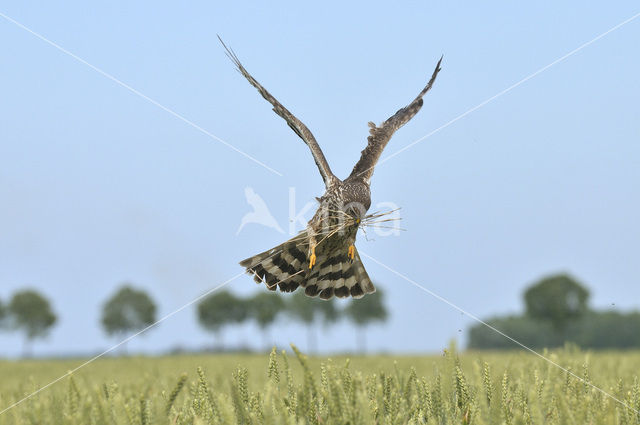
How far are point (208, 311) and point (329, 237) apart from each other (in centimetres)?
6526

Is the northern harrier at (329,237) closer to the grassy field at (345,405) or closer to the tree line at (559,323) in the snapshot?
the grassy field at (345,405)

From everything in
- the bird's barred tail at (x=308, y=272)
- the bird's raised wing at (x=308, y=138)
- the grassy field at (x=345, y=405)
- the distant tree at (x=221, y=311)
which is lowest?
the grassy field at (x=345, y=405)

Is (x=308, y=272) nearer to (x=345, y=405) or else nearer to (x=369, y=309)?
(x=345, y=405)

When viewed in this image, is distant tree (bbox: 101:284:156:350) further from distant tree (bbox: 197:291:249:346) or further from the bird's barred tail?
the bird's barred tail

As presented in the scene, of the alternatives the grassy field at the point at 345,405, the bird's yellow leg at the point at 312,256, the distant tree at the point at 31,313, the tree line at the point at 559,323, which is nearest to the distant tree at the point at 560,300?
the tree line at the point at 559,323

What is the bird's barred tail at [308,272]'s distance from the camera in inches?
251

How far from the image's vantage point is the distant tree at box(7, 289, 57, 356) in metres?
65.7

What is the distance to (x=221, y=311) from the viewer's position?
68.6 m

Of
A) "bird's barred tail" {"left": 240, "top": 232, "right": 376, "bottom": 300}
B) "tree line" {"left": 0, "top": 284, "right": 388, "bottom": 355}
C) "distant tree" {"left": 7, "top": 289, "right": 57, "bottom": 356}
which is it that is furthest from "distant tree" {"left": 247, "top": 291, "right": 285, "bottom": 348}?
"bird's barred tail" {"left": 240, "top": 232, "right": 376, "bottom": 300}

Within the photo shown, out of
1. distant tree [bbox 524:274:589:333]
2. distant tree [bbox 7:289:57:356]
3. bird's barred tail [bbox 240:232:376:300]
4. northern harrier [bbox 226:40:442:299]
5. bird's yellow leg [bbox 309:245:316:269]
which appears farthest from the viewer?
distant tree [bbox 7:289:57:356]

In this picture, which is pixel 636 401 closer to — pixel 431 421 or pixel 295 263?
pixel 431 421

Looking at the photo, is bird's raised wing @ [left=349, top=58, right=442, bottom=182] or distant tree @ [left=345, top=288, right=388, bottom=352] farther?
distant tree @ [left=345, top=288, right=388, bottom=352]

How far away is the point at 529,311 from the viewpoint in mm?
60531

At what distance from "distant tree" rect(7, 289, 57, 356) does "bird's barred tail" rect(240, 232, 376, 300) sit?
67.4 m
